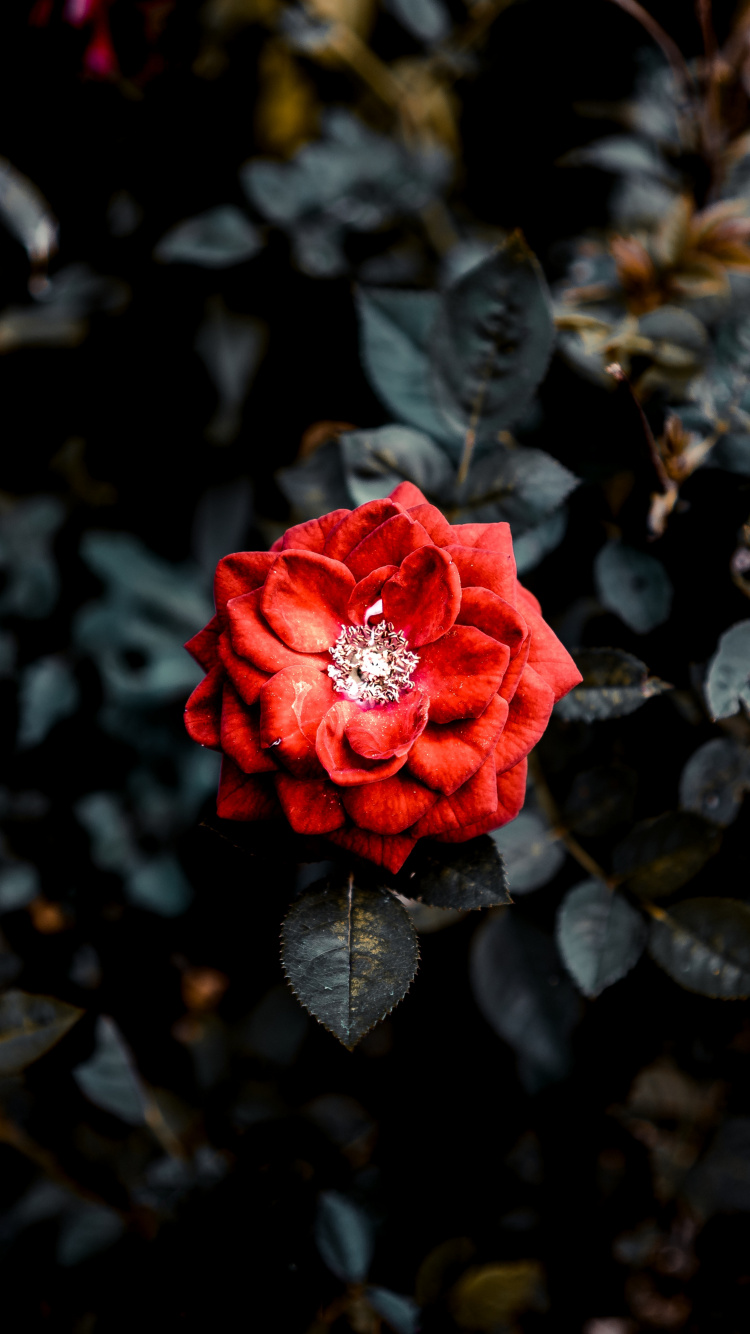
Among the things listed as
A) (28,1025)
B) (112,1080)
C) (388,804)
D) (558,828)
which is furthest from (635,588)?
(112,1080)

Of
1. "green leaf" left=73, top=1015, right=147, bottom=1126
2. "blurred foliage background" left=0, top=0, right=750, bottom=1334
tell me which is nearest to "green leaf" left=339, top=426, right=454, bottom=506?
"blurred foliage background" left=0, top=0, right=750, bottom=1334

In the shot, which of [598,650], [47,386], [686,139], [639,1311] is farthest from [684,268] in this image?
[639,1311]

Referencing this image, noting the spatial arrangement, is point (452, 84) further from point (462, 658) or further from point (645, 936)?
point (645, 936)

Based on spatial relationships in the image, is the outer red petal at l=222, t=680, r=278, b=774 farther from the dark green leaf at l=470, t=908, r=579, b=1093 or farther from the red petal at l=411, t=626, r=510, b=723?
the dark green leaf at l=470, t=908, r=579, b=1093

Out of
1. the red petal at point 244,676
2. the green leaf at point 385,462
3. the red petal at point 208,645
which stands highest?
the green leaf at point 385,462

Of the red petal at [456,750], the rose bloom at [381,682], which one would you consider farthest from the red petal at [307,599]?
the red petal at [456,750]

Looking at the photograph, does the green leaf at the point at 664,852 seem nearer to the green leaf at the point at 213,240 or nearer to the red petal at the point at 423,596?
the red petal at the point at 423,596
